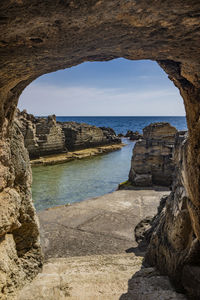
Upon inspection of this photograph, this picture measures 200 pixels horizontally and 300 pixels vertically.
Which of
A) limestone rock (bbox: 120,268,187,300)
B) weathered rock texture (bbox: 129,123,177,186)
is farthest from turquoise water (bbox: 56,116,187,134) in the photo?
limestone rock (bbox: 120,268,187,300)

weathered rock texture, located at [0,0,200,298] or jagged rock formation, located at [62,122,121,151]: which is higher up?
weathered rock texture, located at [0,0,200,298]

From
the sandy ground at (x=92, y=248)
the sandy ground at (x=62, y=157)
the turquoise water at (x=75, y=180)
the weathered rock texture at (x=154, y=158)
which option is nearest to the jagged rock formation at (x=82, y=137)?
the sandy ground at (x=62, y=157)

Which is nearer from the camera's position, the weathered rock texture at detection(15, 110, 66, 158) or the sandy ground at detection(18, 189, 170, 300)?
the sandy ground at detection(18, 189, 170, 300)

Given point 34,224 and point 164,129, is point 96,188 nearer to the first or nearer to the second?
point 164,129

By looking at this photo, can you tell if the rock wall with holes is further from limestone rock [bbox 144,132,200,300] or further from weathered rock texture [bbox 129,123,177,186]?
weathered rock texture [bbox 129,123,177,186]

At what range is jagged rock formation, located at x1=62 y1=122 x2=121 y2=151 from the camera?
105ft

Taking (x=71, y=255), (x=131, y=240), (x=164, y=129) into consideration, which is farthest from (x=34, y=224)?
(x=164, y=129)

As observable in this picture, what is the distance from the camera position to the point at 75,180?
1778 cm

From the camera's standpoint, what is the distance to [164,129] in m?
13.0

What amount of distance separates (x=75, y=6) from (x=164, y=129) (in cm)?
1219

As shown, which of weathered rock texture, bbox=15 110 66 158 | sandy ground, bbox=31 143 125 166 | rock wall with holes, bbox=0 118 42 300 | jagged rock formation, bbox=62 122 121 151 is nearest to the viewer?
rock wall with holes, bbox=0 118 42 300

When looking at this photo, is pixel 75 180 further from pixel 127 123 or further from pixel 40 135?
pixel 127 123

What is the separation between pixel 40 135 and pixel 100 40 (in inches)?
1049

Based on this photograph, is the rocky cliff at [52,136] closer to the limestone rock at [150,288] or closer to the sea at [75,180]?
the sea at [75,180]
